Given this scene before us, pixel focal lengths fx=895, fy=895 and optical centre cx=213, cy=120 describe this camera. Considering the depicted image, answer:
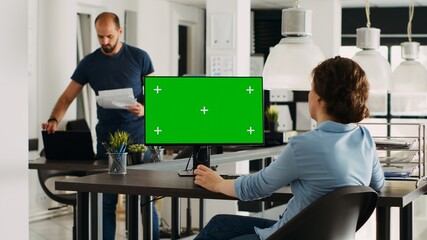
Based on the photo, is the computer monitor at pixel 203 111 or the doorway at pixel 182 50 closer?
the computer monitor at pixel 203 111

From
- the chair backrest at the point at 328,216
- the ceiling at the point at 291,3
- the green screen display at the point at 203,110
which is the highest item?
the ceiling at the point at 291,3

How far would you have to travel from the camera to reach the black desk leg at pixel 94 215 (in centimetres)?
375

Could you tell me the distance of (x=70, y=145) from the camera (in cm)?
523

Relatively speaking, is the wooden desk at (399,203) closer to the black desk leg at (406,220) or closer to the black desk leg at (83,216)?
the black desk leg at (406,220)

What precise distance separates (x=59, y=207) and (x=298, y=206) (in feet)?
21.7

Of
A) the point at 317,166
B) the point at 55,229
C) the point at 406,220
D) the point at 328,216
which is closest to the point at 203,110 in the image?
the point at 406,220

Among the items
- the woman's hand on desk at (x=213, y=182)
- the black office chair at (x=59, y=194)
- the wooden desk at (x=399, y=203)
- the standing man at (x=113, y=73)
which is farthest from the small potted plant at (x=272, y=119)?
the woman's hand on desk at (x=213, y=182)

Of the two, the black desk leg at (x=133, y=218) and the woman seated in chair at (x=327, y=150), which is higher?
the woman seated in chair at (x=327, y=150)

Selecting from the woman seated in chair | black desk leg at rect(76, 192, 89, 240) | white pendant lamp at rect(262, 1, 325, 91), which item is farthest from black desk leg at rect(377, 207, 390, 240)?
black desk leg at rect(76, 192, 89, 240)

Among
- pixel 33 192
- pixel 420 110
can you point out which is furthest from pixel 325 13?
pixel 33 192

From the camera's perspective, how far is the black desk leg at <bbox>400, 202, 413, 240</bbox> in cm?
357

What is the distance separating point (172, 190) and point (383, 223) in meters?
0.80

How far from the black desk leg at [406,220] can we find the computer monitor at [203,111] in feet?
2.49

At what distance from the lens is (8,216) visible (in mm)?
4211
